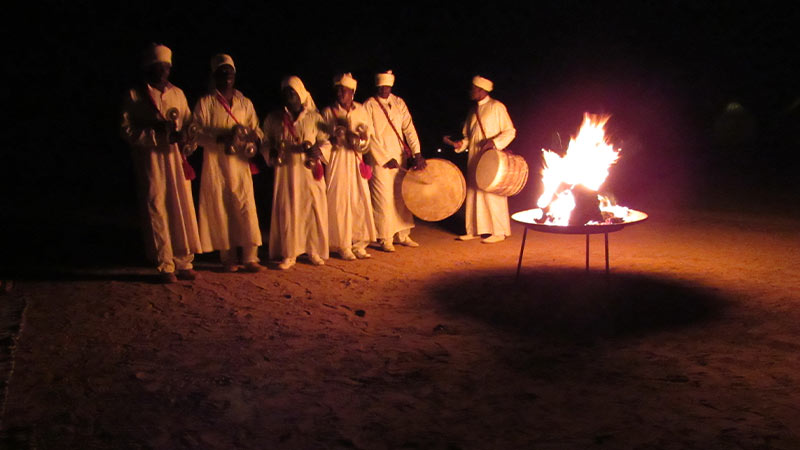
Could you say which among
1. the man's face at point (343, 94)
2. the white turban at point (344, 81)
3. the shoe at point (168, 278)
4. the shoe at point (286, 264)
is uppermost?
the white turban at point (344, 81)

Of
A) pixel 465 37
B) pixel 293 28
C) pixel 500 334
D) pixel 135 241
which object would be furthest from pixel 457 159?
pixel 500 334

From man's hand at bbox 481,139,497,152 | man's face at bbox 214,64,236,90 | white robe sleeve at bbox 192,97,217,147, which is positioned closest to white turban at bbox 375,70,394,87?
man's hand at bbox 481,139,497,152

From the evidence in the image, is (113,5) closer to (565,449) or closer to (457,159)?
(457,159)

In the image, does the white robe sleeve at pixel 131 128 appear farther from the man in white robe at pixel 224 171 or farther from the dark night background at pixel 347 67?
the dark night background at pixel 347 67

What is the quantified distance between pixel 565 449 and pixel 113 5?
16.9m

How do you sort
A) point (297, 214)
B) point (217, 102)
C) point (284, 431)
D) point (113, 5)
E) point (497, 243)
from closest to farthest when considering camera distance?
point (284, 431) < point (217, 102) < point (297, 214) < point (497, 243) < point (113, 5)

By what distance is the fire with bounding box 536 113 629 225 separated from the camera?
6.51m

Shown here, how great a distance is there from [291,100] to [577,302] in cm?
383

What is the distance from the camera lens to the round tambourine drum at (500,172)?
26.7 feet

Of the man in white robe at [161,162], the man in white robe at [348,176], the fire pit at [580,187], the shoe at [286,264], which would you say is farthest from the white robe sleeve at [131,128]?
the fire pit at [580,187]

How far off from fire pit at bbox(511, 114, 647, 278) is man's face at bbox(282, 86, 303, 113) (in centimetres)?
277

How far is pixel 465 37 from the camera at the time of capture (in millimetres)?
17391

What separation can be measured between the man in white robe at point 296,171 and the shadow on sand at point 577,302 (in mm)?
1793

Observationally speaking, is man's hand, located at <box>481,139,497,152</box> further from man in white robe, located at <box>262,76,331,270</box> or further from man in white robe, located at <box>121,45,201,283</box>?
man in white robe, located at <box>121,45,201,283</box>
